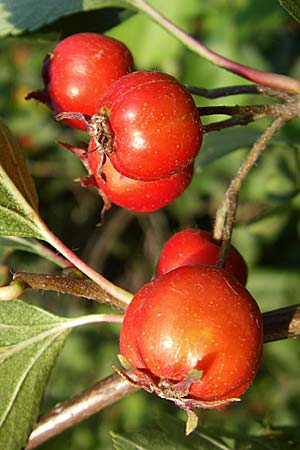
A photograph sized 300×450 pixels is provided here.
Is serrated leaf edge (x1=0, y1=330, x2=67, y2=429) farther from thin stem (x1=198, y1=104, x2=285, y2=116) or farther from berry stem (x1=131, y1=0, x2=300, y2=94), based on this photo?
berry stem (x1=131, y1=0, x2=300, y2=94)

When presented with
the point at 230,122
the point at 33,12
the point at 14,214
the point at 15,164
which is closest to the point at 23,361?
the point at 14,214

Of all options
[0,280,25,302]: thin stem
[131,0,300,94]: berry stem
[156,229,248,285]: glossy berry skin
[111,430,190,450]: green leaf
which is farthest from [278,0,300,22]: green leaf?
[111,430,190,450]: green leaf

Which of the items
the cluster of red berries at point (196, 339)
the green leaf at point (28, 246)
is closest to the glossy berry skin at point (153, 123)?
the cluster of red berries at point (196, 339)

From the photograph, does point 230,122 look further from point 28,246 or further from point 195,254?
point 28,246

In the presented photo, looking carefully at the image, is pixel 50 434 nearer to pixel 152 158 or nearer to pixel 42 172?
pixel 152 158

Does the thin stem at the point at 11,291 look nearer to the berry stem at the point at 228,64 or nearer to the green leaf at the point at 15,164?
the green leaf at the point at 15,164
